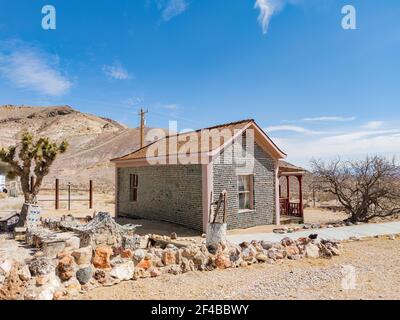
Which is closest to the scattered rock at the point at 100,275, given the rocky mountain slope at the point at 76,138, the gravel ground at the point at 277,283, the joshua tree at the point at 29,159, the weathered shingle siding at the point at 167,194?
the gravel ground at the point at 277,283

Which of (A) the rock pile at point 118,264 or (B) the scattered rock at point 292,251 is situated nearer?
(A) the rock pile at point 118,264

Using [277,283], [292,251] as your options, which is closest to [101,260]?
[277,283]

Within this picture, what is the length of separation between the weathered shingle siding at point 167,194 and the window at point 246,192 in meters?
2.08

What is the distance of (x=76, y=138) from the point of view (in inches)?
3211

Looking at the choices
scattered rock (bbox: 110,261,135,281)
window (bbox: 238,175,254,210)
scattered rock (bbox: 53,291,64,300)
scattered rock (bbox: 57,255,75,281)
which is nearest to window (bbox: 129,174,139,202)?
window (bbox: 238,175,254,210)

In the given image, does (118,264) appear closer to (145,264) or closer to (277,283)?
(145,264)

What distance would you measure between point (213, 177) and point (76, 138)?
246 feet

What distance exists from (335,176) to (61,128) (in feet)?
337

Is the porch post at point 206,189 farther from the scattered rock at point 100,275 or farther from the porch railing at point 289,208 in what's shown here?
the porch railing at point 289,208

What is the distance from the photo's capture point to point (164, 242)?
33.9ft

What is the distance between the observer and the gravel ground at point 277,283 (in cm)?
634

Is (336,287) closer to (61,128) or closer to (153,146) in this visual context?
(153,146)

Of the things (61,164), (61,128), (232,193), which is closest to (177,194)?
(232,193)

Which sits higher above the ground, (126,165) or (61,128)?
(61,128)
